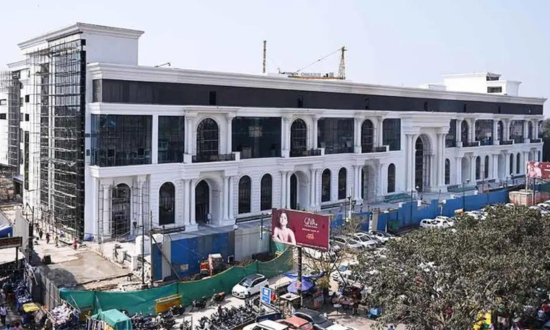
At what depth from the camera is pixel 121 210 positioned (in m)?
42.7

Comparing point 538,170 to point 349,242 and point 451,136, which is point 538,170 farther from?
point 349,242

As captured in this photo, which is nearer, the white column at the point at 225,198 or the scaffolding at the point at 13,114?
the white column at the point at 225,198

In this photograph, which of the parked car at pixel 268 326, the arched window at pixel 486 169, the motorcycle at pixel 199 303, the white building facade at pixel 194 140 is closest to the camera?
the parked car at pixel 268 326

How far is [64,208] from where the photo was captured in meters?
44.0

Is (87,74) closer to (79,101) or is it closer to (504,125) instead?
(79,101)

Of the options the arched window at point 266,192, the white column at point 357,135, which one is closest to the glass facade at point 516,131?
the white column at point 357,135

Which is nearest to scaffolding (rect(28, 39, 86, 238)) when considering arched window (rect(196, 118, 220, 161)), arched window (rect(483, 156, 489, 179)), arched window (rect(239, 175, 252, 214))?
arched window (rect(196, 118, 220, 161))

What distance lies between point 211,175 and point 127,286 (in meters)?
16.5

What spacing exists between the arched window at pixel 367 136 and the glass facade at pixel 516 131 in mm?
32477

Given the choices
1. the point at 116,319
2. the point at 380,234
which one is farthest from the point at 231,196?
the point at 116,319

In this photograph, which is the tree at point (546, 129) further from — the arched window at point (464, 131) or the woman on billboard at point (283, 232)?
A: the woman on billboard at point (283, 232)

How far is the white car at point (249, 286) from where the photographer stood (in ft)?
99.8

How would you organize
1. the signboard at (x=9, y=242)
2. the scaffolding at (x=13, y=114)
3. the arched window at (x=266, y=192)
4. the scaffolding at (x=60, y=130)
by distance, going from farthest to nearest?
the scaffolding at (x=13, y=114) < the arched window at (x=266, y=192) < the scaffolding at (x=60, y=130) < the signboard at (x=9, y=242)

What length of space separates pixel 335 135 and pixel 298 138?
16.0ft
